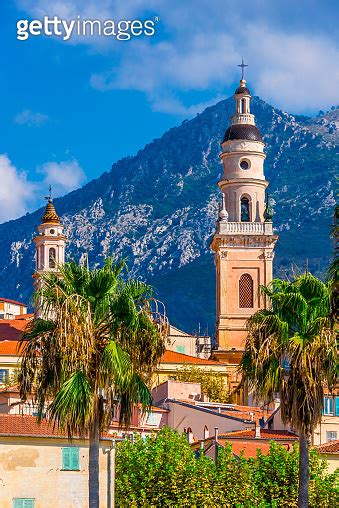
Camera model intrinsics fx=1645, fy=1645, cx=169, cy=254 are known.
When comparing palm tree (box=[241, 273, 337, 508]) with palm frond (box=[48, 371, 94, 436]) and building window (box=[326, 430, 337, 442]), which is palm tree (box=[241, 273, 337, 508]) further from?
building window (box=[326, 430, 337, 442])

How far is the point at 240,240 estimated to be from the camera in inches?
6225

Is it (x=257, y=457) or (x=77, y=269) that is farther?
(x=257, y=457)

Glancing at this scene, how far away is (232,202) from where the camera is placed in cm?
16162

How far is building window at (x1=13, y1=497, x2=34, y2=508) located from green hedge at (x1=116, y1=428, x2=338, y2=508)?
13.8 ft

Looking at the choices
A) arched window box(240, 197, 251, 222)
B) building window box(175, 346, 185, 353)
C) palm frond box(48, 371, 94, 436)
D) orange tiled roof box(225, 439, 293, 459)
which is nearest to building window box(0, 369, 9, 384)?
building window box(175, 346, 185, 353)

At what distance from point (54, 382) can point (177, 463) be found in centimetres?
2290

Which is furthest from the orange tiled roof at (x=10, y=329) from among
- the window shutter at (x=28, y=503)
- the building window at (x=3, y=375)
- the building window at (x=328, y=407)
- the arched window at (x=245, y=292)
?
the window shutter at (x=28, y=503)

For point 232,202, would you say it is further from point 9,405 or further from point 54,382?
point 54,382

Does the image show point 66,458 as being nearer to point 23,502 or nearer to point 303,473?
point 23,502

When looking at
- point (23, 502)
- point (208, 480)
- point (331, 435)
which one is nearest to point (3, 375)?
point (331, 435)

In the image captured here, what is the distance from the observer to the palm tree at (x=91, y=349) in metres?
46.1

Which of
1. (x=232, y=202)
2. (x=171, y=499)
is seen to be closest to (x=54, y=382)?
(x=171, y=499)

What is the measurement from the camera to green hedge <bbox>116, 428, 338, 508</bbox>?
67625 millimetres

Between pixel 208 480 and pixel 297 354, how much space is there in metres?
19.5
